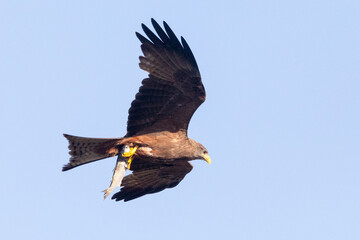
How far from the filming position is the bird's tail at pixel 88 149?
42.2 feet

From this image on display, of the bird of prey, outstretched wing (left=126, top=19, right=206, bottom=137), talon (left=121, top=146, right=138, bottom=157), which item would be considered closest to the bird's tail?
the bird of prey

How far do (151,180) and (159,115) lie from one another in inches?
63.8

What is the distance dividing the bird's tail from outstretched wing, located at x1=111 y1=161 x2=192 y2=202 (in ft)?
3.52

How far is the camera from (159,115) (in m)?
13.2

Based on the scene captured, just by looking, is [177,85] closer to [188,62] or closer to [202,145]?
[188,62]

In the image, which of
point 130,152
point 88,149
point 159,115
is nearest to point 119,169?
point 130,152

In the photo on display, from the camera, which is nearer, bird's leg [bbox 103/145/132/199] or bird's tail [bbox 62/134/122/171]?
bird's tail [bbox 62/134/122/171]

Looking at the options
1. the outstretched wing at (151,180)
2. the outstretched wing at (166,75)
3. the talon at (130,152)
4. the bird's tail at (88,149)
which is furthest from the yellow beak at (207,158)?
the bird's tail at (88,149)

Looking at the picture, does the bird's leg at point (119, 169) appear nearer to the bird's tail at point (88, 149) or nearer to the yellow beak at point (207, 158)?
the bird's tail at point (88, 149)

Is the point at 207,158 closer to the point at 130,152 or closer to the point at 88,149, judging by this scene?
the point at 130,152

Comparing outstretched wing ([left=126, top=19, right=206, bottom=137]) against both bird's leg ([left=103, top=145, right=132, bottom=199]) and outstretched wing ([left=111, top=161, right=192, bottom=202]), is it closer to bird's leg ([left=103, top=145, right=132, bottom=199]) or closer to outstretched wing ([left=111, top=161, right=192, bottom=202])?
bird's leg ([left=103, top=145, right=132, bottom=199])

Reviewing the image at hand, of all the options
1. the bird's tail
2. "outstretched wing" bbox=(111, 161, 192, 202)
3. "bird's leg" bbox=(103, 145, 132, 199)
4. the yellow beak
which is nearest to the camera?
the bird's tail

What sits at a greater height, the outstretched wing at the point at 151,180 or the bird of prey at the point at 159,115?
the bird of prey at the point at 159,115

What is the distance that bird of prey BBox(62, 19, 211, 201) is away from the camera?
1291 centimetres
